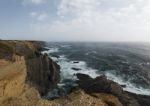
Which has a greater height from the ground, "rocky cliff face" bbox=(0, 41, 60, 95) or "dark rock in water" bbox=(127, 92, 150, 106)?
"rocky cliff face" bbox=(0, 41, 60, 95)

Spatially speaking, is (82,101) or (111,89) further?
(111,89)

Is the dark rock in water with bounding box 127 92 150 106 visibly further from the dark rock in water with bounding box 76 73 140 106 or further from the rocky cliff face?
the rocky cliff face

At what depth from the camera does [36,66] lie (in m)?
31.8

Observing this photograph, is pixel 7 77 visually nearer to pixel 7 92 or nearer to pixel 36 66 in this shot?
pixel 7 92

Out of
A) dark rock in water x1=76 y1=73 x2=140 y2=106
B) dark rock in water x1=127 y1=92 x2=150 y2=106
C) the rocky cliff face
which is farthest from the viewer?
the rocky cliff face

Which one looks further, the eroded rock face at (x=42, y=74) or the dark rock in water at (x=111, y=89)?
the eroded rock face at (x=42, y=74)

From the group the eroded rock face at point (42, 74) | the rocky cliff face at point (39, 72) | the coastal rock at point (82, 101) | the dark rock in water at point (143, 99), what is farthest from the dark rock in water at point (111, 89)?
the rocky cliff face at point (39, 72)

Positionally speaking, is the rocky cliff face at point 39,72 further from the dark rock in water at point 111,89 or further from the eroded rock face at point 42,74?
the dark rock in water at point 111,89

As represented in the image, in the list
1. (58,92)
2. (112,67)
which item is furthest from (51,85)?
(112,67)

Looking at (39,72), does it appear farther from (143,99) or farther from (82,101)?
(82,101)

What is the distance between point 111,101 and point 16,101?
28.2 feet

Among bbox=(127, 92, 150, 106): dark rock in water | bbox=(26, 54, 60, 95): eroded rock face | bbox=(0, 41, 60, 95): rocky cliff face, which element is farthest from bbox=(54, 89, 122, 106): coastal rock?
bbox=(26, 54, 60, 95): eroded rock face

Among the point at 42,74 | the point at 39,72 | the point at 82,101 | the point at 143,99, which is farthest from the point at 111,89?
the point at 39,72

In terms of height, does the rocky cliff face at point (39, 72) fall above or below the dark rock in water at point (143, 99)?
above
